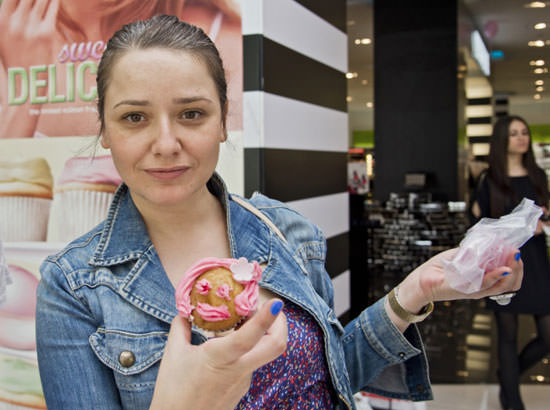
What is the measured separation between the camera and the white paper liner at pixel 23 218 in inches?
82.0

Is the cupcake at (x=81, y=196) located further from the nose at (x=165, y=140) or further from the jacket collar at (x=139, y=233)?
the nose at (x=165, y=140)

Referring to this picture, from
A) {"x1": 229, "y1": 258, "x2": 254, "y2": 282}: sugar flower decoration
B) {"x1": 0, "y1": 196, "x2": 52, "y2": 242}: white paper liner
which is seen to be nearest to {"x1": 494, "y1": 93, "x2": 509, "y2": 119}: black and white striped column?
{"x1": 0, "y1": 196, "x2": 52, "y2": 242}: white paper liner

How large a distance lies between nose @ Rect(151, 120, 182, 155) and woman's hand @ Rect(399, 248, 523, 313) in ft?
1.69

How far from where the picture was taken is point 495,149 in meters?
3.40

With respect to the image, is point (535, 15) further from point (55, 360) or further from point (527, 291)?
point (55, 360)

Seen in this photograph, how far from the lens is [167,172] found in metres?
0.95

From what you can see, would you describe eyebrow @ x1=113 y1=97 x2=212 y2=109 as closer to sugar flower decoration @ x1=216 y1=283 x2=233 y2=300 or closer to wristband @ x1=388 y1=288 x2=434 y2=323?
sugar flower decoration @ x1=216 y1=283 x2=233 y2=300

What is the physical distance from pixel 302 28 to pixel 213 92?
1.35m

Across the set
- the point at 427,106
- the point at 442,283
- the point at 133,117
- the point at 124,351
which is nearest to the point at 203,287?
the point at 124,351

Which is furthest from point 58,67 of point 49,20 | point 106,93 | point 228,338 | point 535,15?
point 535,15

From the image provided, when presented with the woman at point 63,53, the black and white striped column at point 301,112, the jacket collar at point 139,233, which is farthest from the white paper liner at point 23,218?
the jacket collar at point 139,233

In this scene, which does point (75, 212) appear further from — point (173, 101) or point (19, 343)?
point (173, 101)

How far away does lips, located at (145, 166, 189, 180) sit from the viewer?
37.3 inches

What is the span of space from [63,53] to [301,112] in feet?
3.02
